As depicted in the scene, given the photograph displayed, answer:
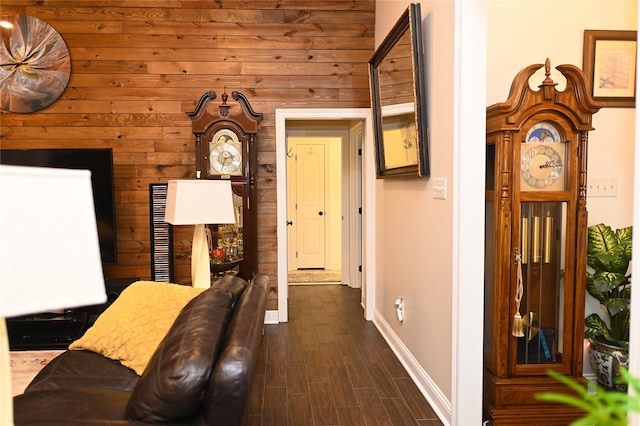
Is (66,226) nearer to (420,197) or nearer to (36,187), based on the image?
(36,187)

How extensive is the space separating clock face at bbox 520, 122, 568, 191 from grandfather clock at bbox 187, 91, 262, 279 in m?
2.43

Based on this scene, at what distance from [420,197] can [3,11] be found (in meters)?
4.22

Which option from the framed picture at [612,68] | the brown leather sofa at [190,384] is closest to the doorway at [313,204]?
the framed picture at [612,68]

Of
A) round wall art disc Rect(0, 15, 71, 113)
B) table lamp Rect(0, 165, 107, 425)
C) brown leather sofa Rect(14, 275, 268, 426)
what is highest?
round wall art disc Rect(0, 15, 71, 113)

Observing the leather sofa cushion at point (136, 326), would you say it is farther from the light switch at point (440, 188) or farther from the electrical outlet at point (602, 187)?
the electrical outlet at point (602, 187)

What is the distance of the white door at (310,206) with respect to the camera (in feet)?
25.2

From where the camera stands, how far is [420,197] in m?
3.11

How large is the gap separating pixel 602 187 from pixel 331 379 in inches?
86.3

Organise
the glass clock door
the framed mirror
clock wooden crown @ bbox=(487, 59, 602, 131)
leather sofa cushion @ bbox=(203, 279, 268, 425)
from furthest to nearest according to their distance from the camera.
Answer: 1. the framed mirror
2. the glass clock door
3. clock wooden crown @ bbox=(487, 59, 602, 131)
4. leather sofa cushion @ bbox=(203, 279, 268, 425)

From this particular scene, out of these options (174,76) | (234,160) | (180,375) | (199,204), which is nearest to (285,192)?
(234,160)

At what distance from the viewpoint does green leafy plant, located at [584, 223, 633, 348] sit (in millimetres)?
2689

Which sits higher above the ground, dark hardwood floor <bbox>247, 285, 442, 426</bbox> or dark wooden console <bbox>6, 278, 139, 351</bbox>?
dark wooden console <bbox>6, 278, 139, 351</bbox>

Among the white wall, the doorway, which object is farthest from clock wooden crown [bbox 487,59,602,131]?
the doorway

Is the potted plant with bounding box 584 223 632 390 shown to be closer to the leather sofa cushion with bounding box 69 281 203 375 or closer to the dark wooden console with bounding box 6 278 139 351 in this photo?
the leather sofa cushion with bounding box 69 281 203 375
